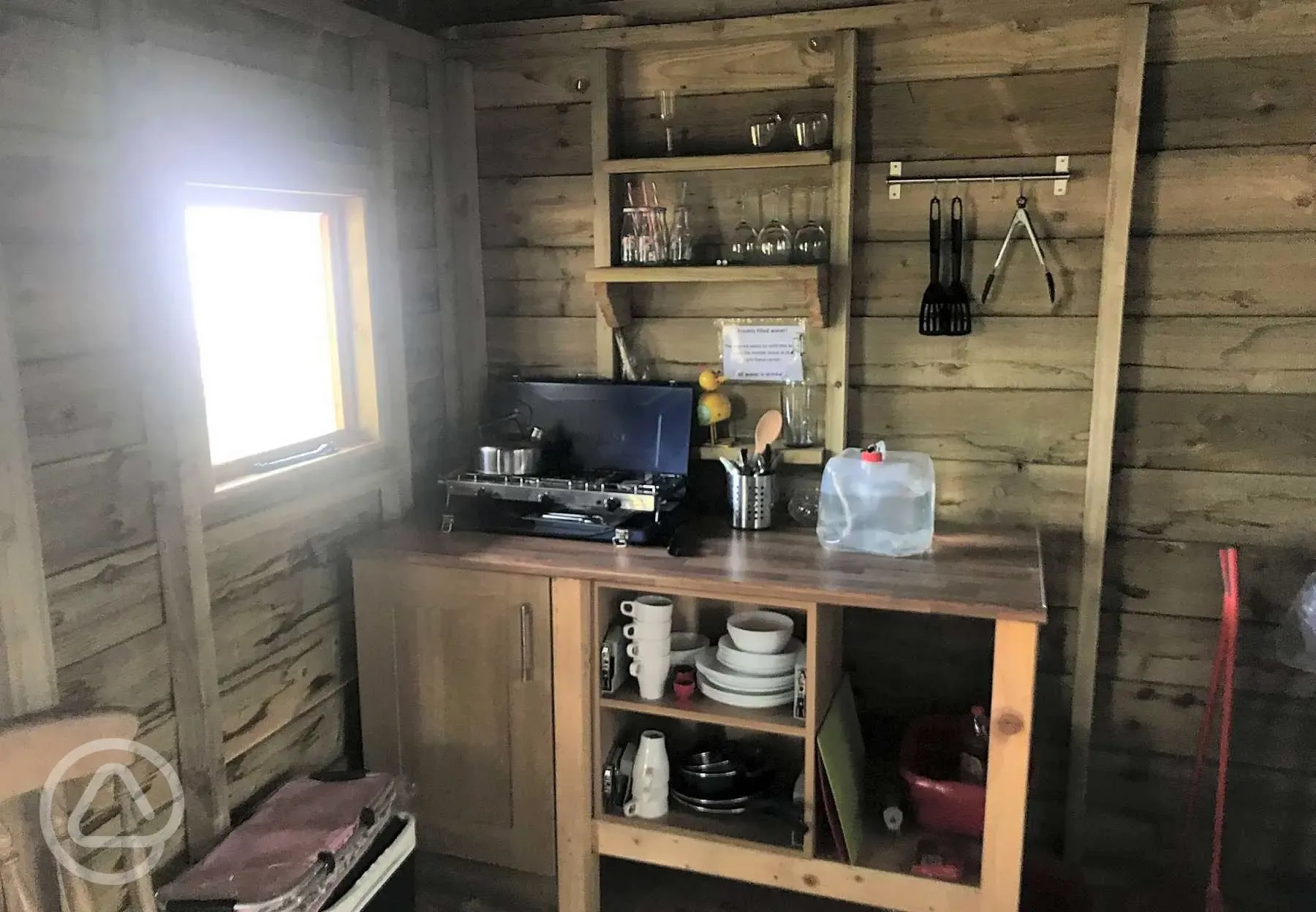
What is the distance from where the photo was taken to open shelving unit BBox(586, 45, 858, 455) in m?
2.10

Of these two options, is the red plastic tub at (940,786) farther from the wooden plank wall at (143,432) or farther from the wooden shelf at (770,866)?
the wooden plank wall at (143,432)

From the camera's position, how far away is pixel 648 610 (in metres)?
2.03

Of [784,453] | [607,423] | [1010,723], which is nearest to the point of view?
[1010,723]

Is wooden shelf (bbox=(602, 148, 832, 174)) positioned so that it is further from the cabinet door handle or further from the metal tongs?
the cabinet door handle

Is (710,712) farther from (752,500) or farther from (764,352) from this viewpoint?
(764,352)

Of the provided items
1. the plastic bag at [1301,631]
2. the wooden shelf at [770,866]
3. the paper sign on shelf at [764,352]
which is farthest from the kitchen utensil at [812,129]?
the wooden shelf at [770,866]

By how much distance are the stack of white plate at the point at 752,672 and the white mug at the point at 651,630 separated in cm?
10

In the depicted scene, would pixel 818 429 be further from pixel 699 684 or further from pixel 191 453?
pixel 191 453

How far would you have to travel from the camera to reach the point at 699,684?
2.07 metres

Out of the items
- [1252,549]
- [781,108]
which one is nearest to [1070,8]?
[781,108]

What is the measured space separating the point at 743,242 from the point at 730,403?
357 millimetres

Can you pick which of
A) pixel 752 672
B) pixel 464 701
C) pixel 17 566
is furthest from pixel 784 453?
pixel 17 566

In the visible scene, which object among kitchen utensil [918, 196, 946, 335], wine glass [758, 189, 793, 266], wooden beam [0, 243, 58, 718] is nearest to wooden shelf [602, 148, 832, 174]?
wine glass [758, 189, 793, 266]

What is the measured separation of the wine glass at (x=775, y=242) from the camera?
2182 millimetres
